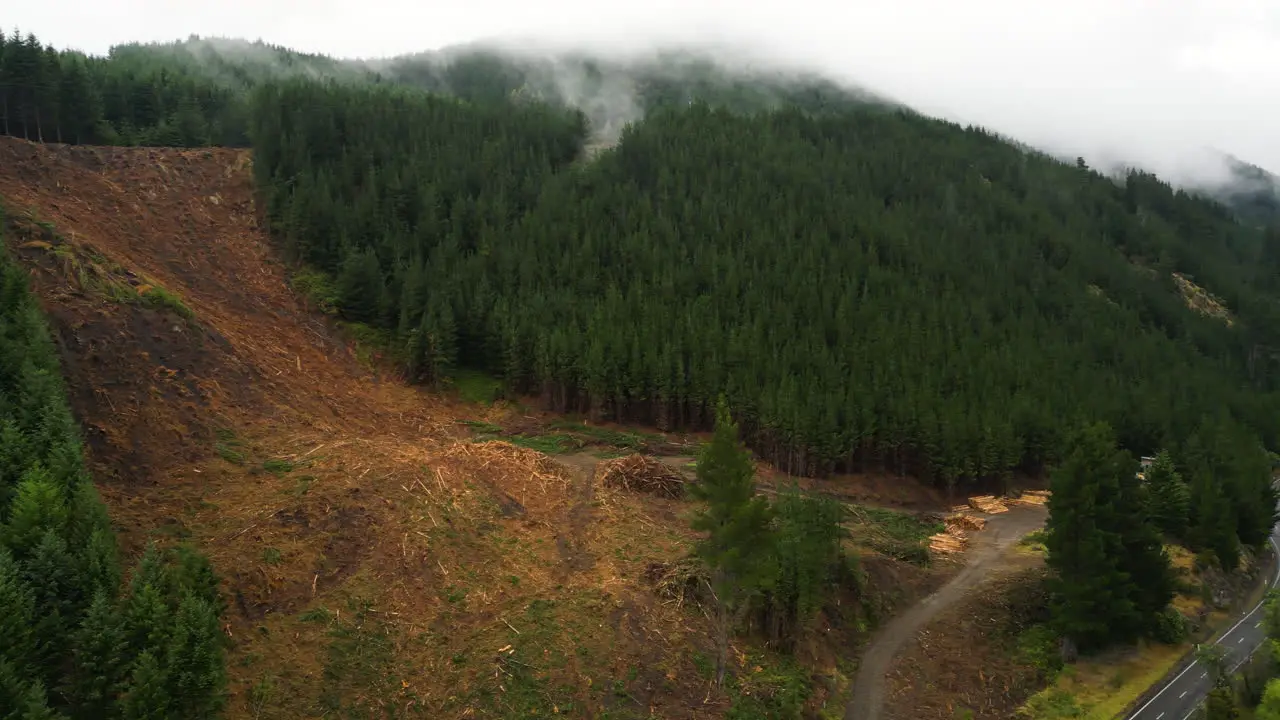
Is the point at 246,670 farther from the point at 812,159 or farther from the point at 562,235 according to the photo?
the point at 812,159

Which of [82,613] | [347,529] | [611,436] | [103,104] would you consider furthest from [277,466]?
[103,104]

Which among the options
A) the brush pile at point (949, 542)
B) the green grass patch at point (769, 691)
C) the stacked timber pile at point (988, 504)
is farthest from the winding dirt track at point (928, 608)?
the green grass patch at point (769, 691)

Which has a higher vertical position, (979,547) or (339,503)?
(339,503)

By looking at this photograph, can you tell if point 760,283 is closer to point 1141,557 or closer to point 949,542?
A: point 949,542

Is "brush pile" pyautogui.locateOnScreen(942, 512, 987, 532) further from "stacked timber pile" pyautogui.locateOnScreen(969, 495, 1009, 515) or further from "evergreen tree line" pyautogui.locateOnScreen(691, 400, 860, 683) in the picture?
"evergreen tree line" pyautogui.locateOnScreen(691, 400, 860, 683)

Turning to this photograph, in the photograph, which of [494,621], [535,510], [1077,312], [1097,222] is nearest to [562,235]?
[535,510]
